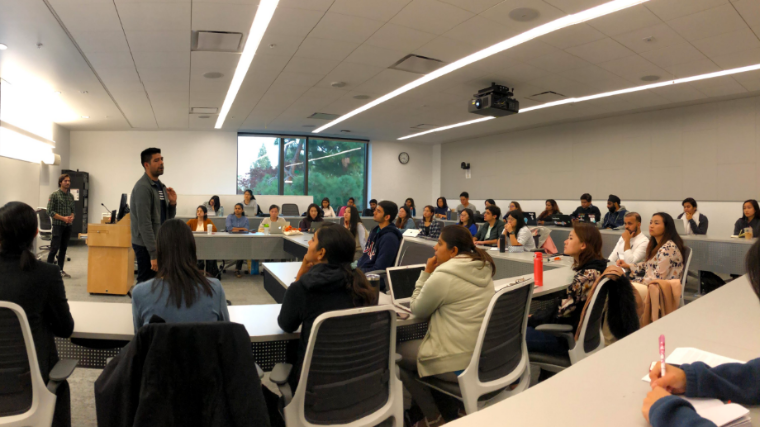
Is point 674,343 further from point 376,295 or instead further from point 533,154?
point 533,154

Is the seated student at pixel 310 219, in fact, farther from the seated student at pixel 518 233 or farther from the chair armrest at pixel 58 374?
the chair armrest at pixel 58 374

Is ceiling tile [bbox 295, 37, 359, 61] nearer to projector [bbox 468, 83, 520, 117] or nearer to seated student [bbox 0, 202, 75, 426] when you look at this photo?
projector [bbox 468, 83, 520, 117]

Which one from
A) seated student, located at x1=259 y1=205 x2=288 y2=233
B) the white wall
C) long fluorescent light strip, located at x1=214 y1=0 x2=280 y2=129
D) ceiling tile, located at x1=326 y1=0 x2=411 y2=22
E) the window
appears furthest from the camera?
the white wall

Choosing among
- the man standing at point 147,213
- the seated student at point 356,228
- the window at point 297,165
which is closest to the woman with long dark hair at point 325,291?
the man standing at point 147,213

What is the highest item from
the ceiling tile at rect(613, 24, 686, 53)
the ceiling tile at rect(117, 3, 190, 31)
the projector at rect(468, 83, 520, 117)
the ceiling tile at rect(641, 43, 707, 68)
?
the ceiling tile at rect(613, 24, 686, 53)

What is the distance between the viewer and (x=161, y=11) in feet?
13.9

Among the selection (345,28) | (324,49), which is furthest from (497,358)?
(324,49)

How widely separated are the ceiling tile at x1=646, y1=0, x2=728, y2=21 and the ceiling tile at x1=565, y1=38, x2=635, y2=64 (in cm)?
72

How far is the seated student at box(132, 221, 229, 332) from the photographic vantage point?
1.69 meters

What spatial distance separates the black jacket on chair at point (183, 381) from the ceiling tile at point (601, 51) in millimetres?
5211

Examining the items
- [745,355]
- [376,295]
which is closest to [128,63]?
[376,295]

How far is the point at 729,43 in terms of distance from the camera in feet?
15.9

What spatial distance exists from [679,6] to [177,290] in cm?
481

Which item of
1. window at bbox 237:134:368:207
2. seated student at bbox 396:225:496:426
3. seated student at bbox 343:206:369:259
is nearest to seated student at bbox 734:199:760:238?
seated student at bbox 343:206:369:259
